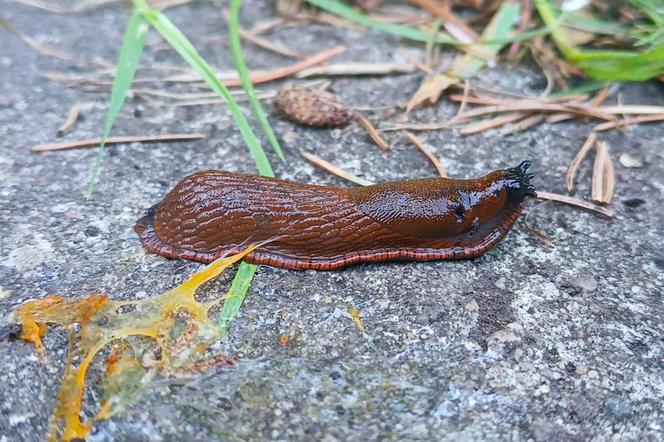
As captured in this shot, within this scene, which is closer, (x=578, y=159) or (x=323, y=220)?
(x=323, y=220)

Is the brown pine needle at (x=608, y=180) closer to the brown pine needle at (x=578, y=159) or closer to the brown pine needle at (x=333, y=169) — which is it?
the brown pine needle at (x=578, y=159)

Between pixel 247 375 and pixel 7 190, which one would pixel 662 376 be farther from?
pixel 7 190

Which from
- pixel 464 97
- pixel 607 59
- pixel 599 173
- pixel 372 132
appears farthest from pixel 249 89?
pixel 607 59

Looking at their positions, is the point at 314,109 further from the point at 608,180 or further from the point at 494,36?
the point at 608,180

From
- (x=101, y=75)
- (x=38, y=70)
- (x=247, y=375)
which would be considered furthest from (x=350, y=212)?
(x=38, y=70)

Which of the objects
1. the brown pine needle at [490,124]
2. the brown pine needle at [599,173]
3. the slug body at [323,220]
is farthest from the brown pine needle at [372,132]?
the brown pine needle at [599,173]

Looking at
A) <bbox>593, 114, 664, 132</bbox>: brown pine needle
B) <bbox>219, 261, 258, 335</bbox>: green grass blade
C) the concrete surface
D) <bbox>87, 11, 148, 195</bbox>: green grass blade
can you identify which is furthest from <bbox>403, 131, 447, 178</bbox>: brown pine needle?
<bbox>87, 11, 148, 195</bbox>: green grass blade

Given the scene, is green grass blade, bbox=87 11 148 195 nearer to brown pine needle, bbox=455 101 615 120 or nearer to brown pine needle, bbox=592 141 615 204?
brown pine needle, bbox=455 101 615 120
